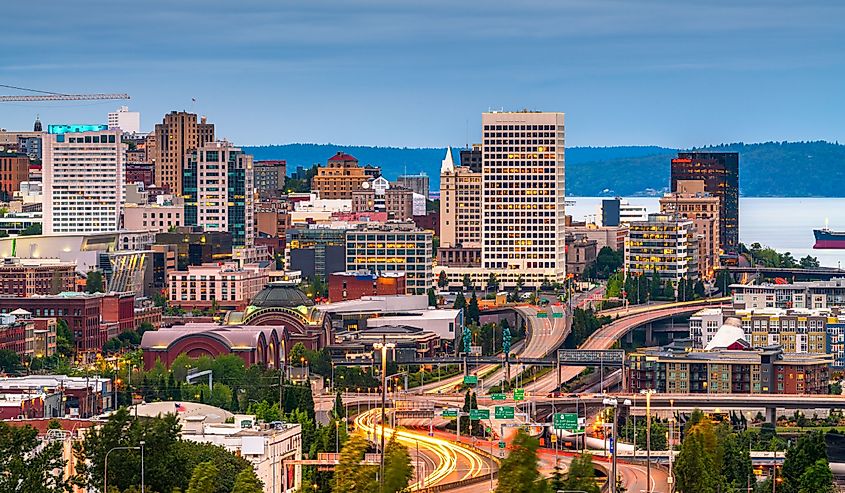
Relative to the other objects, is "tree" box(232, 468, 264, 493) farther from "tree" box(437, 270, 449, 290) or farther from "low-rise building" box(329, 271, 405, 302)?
"tree" box(437, 270, 449, 290)

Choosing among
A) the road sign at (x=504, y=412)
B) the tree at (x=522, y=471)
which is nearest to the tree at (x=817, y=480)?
the tree at (x=522, y=471)

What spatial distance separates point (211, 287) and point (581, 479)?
9724 centimetres

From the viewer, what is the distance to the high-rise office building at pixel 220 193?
638ft

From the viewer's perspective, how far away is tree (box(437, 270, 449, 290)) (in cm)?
17723

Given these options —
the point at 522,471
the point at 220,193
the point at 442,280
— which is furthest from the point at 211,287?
the point at 522,471

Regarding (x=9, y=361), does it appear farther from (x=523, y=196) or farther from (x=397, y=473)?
(x=523, y=196)

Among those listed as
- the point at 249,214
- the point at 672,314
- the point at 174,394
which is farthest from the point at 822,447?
the point at 249,214

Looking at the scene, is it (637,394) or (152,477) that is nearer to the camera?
(152,477)

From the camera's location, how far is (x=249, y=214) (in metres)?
197

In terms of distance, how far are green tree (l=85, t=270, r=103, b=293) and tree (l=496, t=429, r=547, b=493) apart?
93.8 m

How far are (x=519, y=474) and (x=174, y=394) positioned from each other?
143 feet

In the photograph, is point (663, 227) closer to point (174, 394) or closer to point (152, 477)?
point (174, 394)

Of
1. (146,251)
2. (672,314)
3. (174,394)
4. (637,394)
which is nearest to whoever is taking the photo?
(174,394)

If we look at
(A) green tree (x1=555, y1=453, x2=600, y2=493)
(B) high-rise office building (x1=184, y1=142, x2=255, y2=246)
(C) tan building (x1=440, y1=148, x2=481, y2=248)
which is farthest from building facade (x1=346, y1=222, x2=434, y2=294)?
(A) green tree (x1=555, y1=453, x2=600, y2=493)
